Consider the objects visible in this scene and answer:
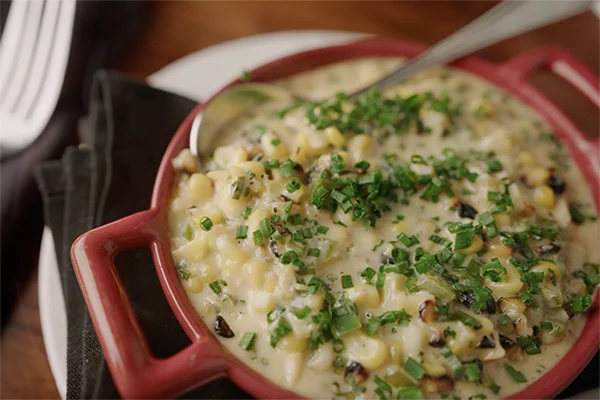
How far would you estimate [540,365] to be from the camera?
6.42ft

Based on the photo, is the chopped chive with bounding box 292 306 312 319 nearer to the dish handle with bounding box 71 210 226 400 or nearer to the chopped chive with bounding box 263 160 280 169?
the dish handle with bounding box 71 210 226 400

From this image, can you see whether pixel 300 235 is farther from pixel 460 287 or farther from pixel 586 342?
pixel 586 342

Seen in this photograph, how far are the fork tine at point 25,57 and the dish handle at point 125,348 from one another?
1154mm

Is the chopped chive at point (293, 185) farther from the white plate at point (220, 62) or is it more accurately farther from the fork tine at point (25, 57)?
the fork tine at point (25, 57)

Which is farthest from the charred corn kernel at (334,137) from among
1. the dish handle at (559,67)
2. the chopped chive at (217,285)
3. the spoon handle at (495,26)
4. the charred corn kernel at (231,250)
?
the dish handle at (559,67)

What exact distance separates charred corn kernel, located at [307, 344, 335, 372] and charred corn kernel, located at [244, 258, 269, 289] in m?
0.27

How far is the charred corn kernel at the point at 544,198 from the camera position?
231cm

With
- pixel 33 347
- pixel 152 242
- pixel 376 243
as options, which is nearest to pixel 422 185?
pixel 376 243

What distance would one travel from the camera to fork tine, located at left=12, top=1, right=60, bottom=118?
9.02ft

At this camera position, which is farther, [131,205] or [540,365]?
[131,205]

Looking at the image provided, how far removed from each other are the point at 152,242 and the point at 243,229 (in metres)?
0.30

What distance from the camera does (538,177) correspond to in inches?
93.3

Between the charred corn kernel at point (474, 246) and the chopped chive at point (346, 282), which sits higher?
the charred corn kernel at point (474, 246)

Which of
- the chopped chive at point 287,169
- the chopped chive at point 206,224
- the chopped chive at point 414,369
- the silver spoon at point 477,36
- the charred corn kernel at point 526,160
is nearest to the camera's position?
the chopped chive at point 414,369
